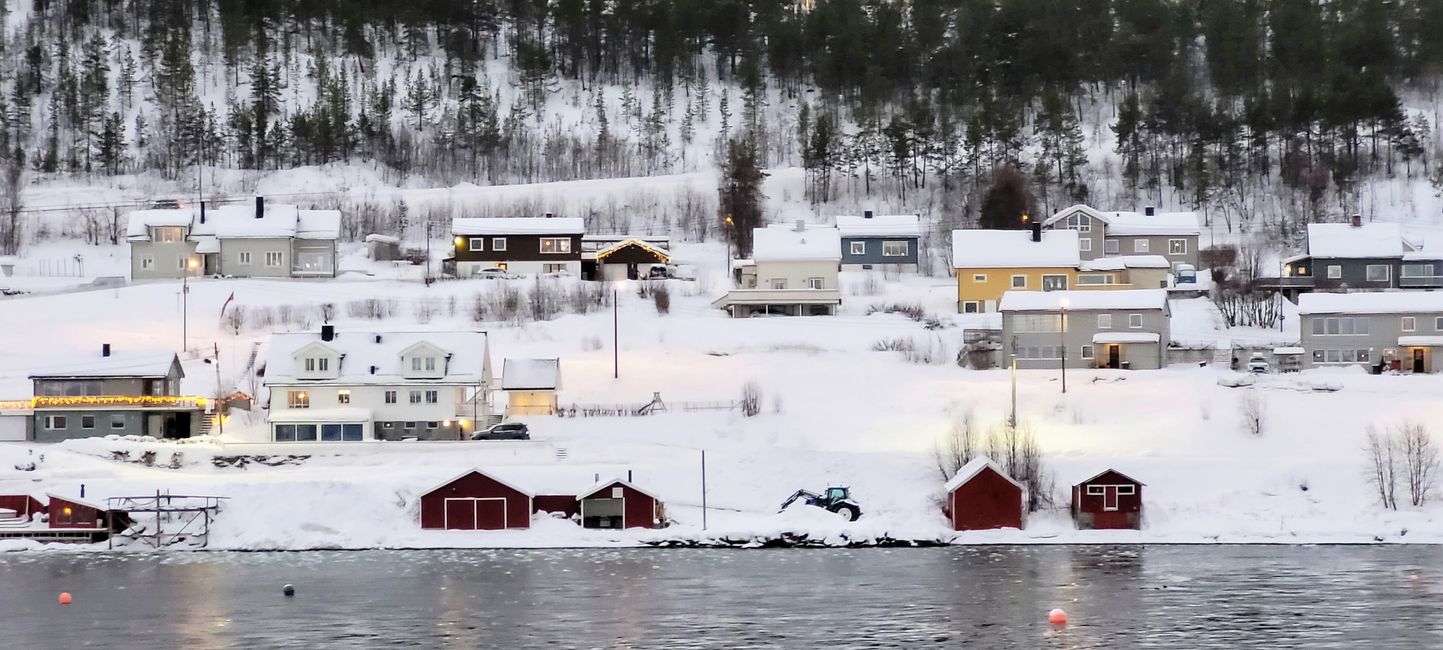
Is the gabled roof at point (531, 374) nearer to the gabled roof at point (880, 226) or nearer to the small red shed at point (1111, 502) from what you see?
the small red shed at point (1111, 502)

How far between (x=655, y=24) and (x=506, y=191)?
32299mm

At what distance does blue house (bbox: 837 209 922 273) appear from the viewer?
8544cm

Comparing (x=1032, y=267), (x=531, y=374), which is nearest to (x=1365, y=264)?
(x=1032, y=267)

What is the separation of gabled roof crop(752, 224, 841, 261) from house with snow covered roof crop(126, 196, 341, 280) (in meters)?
19.3

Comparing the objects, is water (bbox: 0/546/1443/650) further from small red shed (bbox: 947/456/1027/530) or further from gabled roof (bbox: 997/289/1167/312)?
gabled roof (bbox: 997/289/1167/312)

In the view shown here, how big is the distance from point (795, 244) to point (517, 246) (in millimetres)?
13043

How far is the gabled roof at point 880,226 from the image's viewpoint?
85.4m

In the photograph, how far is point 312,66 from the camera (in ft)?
402

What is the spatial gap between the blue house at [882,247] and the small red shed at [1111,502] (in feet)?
125

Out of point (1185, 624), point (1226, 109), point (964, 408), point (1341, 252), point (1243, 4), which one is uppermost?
point (1243, 4)

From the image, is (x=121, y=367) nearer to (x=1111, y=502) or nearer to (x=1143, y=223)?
(x=1111, y=502)

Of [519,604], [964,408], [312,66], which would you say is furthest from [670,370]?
[312,66]

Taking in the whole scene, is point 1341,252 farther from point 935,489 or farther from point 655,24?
point 655,24

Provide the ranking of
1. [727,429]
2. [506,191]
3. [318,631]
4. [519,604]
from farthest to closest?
[506,191]
[727,429]
[519,604]
[318,631]
